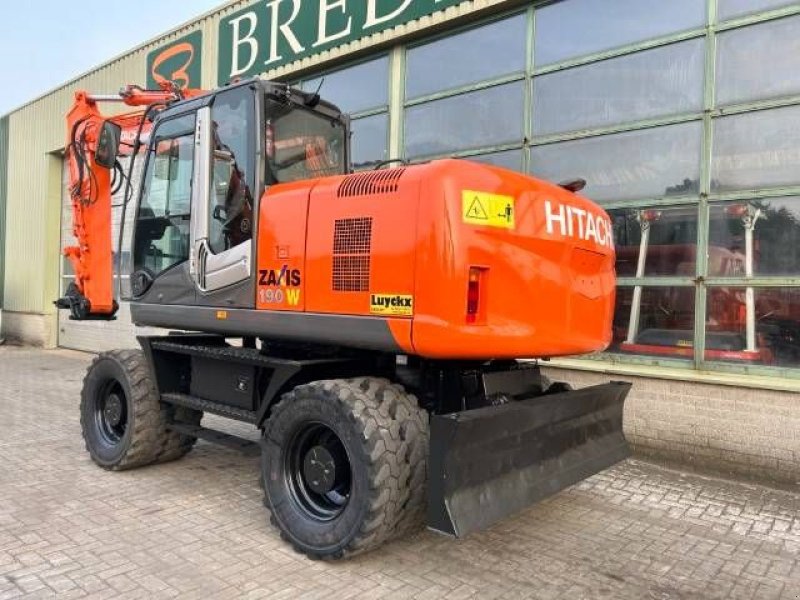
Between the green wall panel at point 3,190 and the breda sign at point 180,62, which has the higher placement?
the breda sign at point 180,62

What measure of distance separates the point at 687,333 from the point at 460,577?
3.67 meters

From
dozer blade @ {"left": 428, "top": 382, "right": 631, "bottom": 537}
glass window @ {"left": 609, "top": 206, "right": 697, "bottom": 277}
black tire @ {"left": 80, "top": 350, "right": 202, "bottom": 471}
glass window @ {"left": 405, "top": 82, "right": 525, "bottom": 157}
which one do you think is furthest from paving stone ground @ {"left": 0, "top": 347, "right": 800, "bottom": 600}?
glass window @ {"left": 405, "top": 82, "right": 525, "bottom": 157}

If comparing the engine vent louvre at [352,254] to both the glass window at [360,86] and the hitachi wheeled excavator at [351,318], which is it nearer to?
the hitachi wheeled excavator at [351,318]

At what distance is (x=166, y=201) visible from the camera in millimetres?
5211

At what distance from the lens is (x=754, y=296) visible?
5766mm

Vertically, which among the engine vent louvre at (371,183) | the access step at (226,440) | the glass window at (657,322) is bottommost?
the access step at (226,440)

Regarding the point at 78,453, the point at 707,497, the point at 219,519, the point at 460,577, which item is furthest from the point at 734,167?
the point at 78,453

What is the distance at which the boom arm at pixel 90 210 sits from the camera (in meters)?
6.02

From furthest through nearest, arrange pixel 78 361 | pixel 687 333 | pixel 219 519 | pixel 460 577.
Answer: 1. pixel 78 361
2. pixel 687 333
3. pixel 219 519
4. pixel 460 577

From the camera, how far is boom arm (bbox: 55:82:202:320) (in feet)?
19.8

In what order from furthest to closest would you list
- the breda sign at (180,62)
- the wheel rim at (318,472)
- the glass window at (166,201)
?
the breda sign at (180,62)
the glass window at (166,201)
the wheel rim at (318,472)

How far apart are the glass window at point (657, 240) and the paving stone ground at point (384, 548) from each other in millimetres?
1952

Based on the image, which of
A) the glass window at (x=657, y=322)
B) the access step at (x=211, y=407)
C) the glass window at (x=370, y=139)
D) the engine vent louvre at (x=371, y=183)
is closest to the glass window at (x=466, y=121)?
the glass window at (x=370, y=139)

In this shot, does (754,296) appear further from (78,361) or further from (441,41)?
(78,361)
